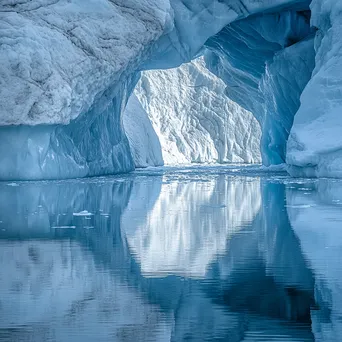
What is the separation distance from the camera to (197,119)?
40312 mm

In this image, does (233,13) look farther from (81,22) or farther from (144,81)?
(144,81)

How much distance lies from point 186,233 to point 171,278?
4.31ft

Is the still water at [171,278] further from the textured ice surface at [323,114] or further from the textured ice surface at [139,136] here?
the textured ice surface at [139,136]

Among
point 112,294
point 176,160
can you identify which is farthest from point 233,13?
point 176,160

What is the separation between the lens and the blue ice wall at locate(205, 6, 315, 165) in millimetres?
14648

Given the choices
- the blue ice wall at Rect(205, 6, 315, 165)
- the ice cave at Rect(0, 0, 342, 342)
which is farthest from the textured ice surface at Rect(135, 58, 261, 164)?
the blue ice wall at Rect(205, 6, 315, 165)

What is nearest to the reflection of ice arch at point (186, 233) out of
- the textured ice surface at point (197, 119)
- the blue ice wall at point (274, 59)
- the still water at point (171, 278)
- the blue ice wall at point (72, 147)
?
the still water at point (171, 278)

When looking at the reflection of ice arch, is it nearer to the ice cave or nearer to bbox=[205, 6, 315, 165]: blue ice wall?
the ice cave

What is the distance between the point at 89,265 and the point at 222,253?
1.90 feet

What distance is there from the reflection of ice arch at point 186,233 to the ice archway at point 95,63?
5.01 metres

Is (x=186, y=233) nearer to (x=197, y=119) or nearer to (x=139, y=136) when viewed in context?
(x=139, y=136)

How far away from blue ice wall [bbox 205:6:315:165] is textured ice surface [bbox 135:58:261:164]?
19.5 m

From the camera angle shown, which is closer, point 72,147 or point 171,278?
point 171,278

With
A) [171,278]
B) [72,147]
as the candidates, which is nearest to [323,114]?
[72,147]
